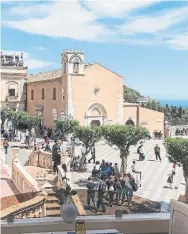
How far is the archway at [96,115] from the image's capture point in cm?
1775

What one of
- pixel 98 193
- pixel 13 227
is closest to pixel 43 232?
pixel 13 227

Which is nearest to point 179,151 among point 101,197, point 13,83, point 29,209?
point 101,197

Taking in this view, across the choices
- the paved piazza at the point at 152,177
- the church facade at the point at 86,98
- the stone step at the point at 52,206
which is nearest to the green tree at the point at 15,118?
the church facade at the point at 86,98

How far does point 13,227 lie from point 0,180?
5.77 meters

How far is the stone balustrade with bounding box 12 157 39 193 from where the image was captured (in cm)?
569

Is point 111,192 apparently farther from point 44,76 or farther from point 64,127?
point 44,76

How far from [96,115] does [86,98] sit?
2.83ft

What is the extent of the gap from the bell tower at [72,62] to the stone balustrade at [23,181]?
10.2 meters

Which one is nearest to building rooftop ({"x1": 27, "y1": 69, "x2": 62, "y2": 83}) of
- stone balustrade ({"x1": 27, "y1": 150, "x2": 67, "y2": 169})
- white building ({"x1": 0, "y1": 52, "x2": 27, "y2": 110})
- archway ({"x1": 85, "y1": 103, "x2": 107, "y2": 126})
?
white building ({"x1": 0, "y1": 52, "x2": 27, "y2": 110})

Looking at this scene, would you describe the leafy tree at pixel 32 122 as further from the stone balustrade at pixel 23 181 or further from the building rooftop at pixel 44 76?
the stone balustrade at pixel 23 181

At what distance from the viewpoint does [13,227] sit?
1.83m

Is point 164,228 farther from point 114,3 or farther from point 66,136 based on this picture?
point 66,136

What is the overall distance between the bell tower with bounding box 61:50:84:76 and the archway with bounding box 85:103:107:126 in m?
1.69

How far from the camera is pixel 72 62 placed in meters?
17.2
